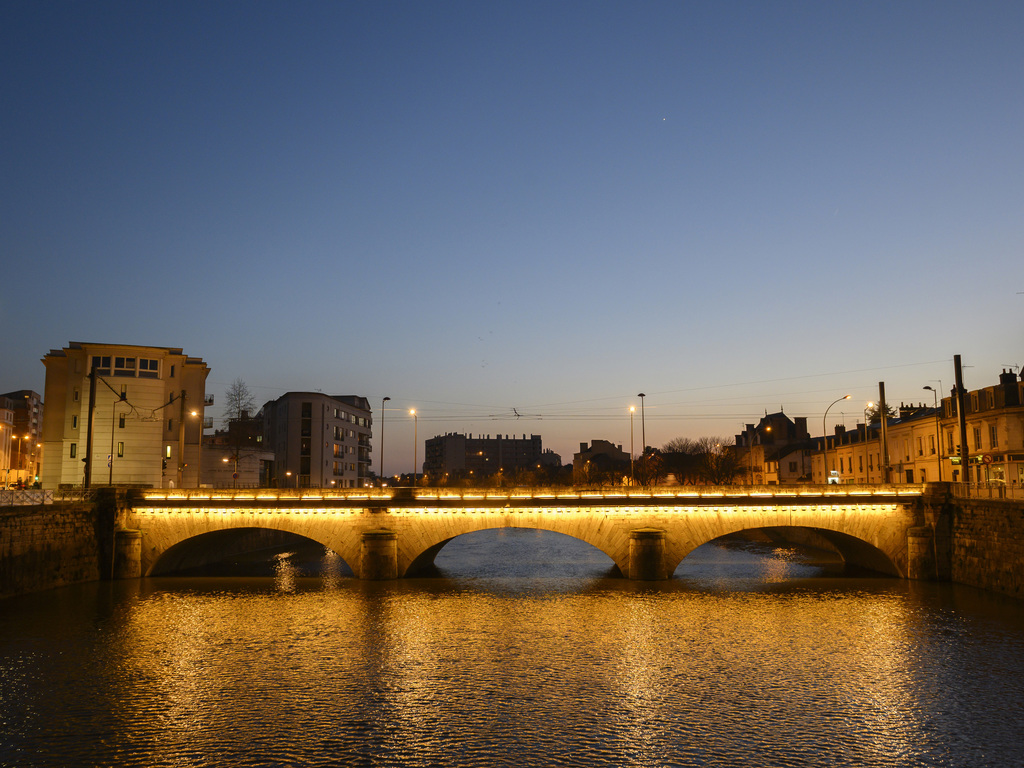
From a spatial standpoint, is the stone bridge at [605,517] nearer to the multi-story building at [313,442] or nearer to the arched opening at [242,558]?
the arched opening at [242,558]

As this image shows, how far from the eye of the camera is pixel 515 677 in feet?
99.4

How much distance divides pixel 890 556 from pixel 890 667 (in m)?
25.4

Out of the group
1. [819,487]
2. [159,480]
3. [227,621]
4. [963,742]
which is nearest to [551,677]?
[963,742]

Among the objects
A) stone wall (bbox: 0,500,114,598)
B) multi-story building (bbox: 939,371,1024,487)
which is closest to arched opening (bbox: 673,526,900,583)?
multi-story building (bbox: 939,371,1024,487)

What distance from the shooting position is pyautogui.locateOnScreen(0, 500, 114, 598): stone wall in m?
47.4

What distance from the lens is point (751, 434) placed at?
165m

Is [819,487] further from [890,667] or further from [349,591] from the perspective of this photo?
[349,591]

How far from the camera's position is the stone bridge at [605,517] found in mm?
53656

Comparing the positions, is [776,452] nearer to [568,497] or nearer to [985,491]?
[985,491]

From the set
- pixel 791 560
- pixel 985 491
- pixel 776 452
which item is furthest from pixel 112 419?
pixel 776 452

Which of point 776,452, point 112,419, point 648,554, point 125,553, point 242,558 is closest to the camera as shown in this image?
point 648,554

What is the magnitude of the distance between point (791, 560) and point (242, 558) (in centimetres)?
5460

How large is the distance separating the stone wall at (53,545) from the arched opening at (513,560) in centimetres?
2349

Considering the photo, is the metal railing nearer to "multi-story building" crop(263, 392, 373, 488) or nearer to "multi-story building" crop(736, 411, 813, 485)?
"multi-story building" crop(736, 411, 813, 485)
